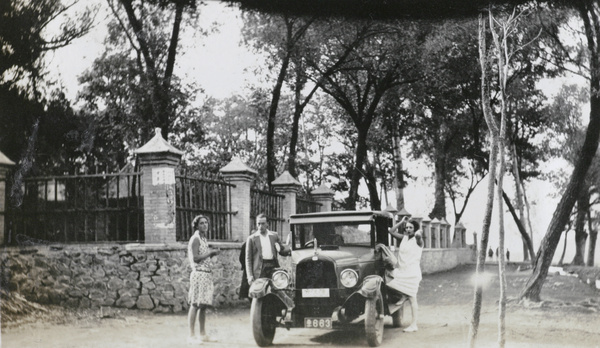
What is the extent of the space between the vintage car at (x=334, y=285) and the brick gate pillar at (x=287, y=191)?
0.65 meters

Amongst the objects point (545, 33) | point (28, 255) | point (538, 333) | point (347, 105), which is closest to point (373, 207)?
point (347, 105)

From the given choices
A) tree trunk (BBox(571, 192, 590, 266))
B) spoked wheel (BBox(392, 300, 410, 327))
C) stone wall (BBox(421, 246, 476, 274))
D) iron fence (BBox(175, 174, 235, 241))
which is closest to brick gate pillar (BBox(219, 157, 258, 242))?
iron fence (BBox(175, 174, 235, 241))

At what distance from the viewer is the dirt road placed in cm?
351

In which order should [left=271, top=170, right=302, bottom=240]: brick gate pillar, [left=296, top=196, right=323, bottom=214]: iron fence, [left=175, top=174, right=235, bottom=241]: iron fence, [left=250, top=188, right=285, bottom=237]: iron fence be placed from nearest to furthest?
[left=175, top=174, right=235, bottom=241]: iron fence, [left=296, top=196, right=323, bottom=214]: iron fence, [left=271, top=170, right=302, bottom=240]: brick gate pillar, [left=250, top=188, right=285, bottom=237]: iron fence

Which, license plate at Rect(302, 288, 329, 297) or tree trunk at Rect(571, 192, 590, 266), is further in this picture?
tree trunk at Rect(571, 192, 590, 266)

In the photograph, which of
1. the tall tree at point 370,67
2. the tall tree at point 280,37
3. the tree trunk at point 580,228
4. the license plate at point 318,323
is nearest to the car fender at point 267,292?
the license plate at point 318,323

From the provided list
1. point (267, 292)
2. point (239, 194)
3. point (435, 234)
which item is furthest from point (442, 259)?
point (239, 194)

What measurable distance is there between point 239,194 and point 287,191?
0.52m

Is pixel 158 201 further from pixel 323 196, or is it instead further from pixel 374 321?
pixel 374 321

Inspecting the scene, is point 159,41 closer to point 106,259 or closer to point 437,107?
point 106,259

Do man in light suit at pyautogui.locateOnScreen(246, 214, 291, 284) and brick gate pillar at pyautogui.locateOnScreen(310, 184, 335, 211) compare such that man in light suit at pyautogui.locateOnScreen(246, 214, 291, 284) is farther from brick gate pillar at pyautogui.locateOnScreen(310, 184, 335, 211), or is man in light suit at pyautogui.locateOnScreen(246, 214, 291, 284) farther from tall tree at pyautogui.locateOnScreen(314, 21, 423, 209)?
tall tree at pyautogui.locateOnScreen(314, 21, 423, 209)

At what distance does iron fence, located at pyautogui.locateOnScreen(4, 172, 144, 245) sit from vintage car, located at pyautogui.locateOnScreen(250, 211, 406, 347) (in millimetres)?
1306

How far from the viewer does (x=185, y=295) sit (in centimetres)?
421

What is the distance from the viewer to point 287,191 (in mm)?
5398
